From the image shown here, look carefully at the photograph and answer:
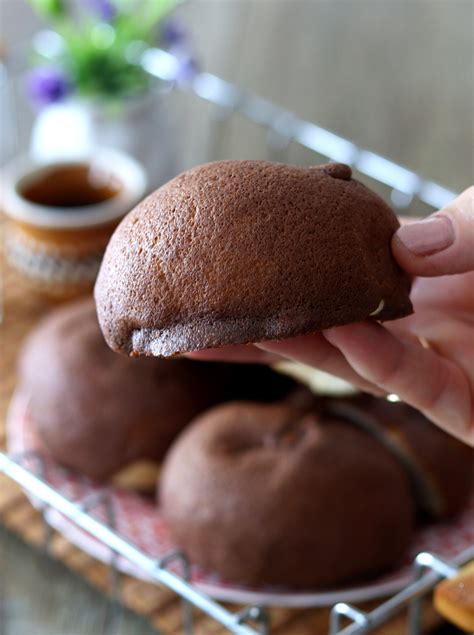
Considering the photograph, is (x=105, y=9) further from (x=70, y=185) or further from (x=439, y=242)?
(x=439, y=242)

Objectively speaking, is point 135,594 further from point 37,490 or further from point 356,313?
point 356,313

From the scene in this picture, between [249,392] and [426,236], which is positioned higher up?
[426,236]

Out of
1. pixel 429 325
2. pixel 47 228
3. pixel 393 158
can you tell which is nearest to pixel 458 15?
pixel 393 158

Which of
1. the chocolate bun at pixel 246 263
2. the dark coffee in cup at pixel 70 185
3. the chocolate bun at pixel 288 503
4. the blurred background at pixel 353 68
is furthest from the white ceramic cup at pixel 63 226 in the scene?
the chocolate bun at pixel 246 263

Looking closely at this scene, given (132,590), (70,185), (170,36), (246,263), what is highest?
(246,263)

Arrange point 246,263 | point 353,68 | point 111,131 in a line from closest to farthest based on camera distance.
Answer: point 246,263 → point 111,131 → point 353,68

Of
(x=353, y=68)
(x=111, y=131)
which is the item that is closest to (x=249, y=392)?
A: (x=111, y=131)

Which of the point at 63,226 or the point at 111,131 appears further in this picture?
the point at 111,131
